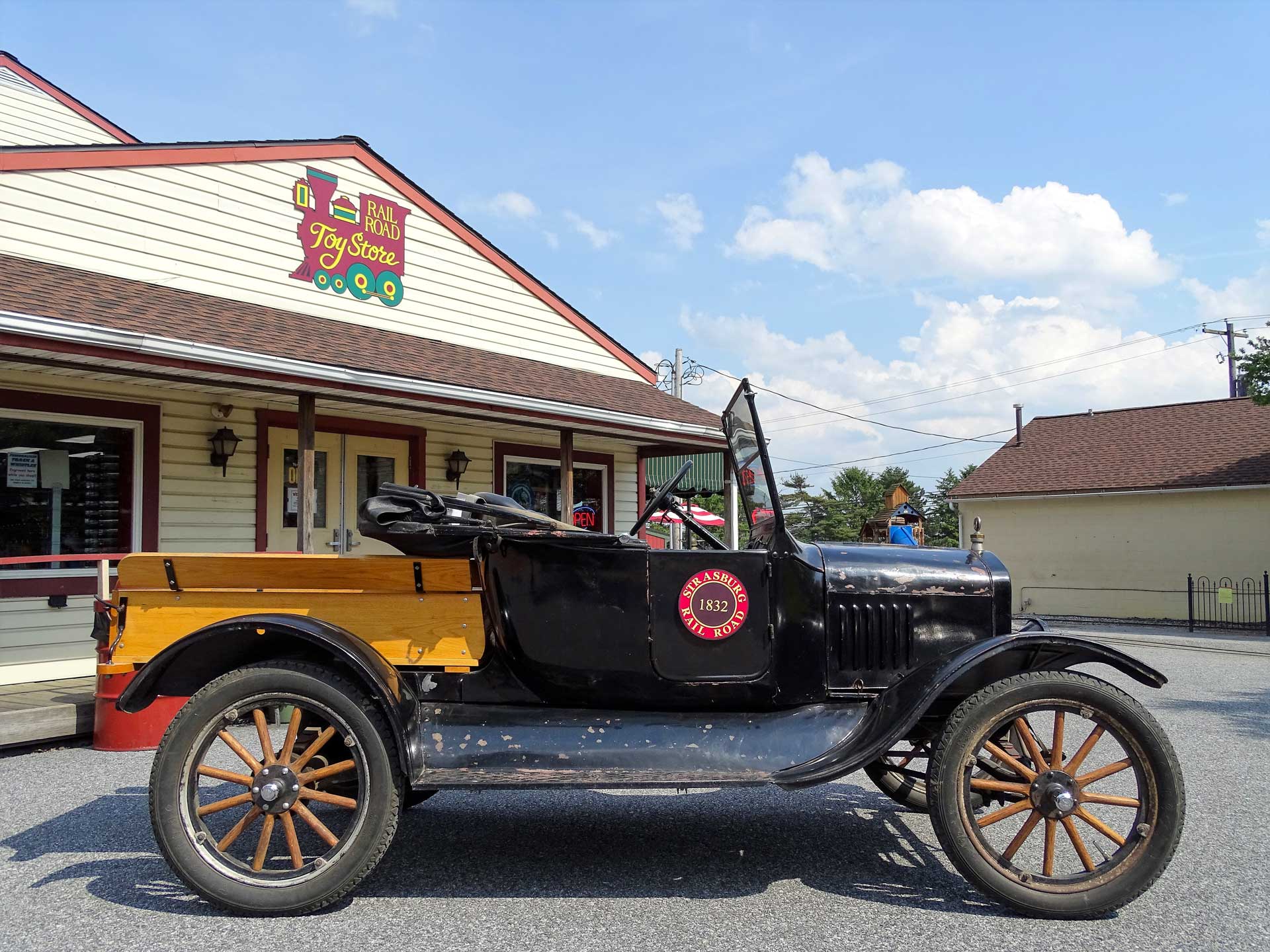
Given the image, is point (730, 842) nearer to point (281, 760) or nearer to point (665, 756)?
point (665, 756)

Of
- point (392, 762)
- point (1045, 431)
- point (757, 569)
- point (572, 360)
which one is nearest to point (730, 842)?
point (757, 569)

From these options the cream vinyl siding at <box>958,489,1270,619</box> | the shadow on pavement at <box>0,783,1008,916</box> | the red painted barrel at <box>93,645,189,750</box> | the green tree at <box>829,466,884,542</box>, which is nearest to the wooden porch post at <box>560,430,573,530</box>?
the red painted barrel at <box>93,645,189,750</box>

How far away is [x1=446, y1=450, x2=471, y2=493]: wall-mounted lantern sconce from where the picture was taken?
10711 mm

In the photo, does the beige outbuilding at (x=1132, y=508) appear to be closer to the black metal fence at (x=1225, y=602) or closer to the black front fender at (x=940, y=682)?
the black metal fence at (x=1225, y=602)

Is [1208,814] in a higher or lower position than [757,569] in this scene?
lower

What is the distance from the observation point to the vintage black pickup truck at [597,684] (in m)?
3.08

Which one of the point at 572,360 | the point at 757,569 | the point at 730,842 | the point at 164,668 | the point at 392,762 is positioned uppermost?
the point at 572,360

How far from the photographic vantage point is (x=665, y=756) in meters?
3.23

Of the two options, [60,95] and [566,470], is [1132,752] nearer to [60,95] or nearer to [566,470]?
[566,470]

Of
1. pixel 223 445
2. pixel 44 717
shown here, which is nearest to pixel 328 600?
pixel 44 717

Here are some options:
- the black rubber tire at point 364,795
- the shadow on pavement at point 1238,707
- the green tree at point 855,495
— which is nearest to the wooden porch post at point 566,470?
the shadow on pavement at point 1238,707

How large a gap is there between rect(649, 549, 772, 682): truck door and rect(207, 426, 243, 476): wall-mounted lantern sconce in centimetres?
643

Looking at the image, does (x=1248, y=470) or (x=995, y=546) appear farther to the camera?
(x=995, y=546)

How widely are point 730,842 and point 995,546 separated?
2034cm
